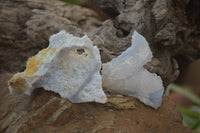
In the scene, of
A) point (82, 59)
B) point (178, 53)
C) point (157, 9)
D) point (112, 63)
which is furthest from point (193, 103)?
point (82, 59)

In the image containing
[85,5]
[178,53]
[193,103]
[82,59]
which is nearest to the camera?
[82,59]

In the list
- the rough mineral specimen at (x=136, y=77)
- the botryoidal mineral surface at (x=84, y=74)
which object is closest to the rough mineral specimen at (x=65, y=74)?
the botryoidal mineral surface at (x=84, y=74)

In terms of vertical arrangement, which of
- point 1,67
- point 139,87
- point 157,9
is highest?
point 157,9

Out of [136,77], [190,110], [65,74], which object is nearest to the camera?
[65,74]

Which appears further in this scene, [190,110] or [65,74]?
[190,110]

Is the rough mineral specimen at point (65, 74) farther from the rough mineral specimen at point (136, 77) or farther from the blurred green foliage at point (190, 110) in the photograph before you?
the blurred green foliage at point (190, 110)

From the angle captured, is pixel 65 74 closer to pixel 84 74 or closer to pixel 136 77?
pixel 84 74


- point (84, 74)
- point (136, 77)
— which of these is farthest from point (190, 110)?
point (84, 74)

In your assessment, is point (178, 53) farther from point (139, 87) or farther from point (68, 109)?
point (68, 109)
